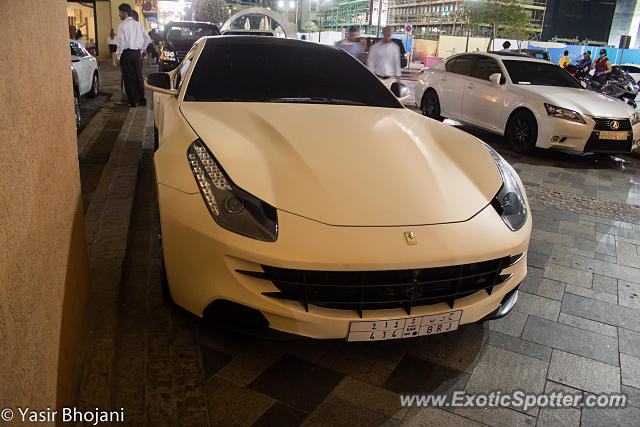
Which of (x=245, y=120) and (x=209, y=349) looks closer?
(x=209, y=349)

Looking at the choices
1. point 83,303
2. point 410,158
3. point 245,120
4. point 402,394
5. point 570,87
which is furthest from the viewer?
point 570,87

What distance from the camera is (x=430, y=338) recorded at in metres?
2.55

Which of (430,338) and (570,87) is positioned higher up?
(570,87)

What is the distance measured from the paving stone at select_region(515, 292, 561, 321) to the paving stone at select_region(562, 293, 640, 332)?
6 centimetres

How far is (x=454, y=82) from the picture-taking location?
8.66 meters

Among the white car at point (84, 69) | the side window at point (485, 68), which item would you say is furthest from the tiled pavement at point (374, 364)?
the white car at point (84, 69)

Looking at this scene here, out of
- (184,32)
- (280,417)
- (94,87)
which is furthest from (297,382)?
(184,32)

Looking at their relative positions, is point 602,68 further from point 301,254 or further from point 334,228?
point 301,254

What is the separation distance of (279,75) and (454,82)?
601 centimetres

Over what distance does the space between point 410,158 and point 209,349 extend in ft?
4.34

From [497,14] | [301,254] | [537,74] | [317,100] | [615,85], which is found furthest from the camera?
[497,14]

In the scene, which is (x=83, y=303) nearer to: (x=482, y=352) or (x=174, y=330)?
(x=174, y=330)

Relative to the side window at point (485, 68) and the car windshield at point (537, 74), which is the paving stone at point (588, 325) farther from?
the side window at point (485, 68)

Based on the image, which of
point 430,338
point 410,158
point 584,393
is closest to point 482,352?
point 430,338
